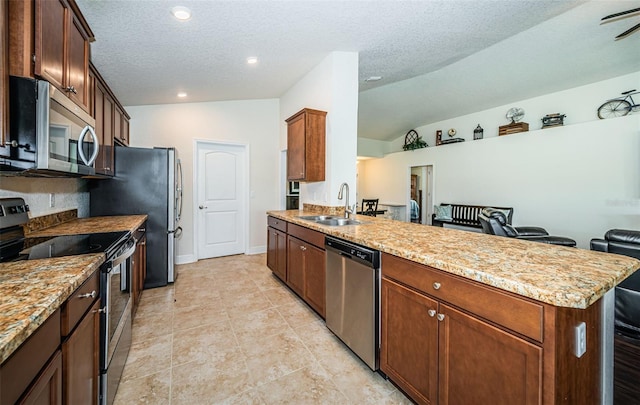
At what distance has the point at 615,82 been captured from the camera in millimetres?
4465

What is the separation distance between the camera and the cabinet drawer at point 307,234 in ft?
7.86

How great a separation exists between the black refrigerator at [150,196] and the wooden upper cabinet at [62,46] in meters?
1.40

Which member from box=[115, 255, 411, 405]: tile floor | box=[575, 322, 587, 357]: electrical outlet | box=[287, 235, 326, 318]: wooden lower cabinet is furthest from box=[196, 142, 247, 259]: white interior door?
box=[575, 322, 587, 357]: electrical outlet

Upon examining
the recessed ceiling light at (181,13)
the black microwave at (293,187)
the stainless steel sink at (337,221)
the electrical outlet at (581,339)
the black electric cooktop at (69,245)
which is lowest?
the electrical outlet at (581,339)

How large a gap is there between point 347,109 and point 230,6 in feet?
5.51

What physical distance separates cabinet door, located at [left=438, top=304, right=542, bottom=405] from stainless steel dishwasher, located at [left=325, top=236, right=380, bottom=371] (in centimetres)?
48

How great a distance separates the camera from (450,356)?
48.8 inches

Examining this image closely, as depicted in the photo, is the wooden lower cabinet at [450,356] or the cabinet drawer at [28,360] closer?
the cabinet drawer at [28,360]

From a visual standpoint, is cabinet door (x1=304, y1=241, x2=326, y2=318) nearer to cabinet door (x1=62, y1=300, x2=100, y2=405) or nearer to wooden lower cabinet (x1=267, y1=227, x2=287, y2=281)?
wooden lower cabinet (x1=267, y1=227, x2=287, y2=281)

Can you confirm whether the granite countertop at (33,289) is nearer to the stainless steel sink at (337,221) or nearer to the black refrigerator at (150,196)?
the stainless steel sink at (337,221)

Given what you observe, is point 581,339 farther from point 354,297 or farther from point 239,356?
point 239,356

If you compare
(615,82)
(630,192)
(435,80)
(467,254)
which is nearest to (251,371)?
(467,254)

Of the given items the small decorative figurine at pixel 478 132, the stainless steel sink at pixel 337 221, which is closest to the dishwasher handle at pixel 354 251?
the stainless steel sink at pixel 337 221

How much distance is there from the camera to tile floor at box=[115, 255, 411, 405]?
1.62m
